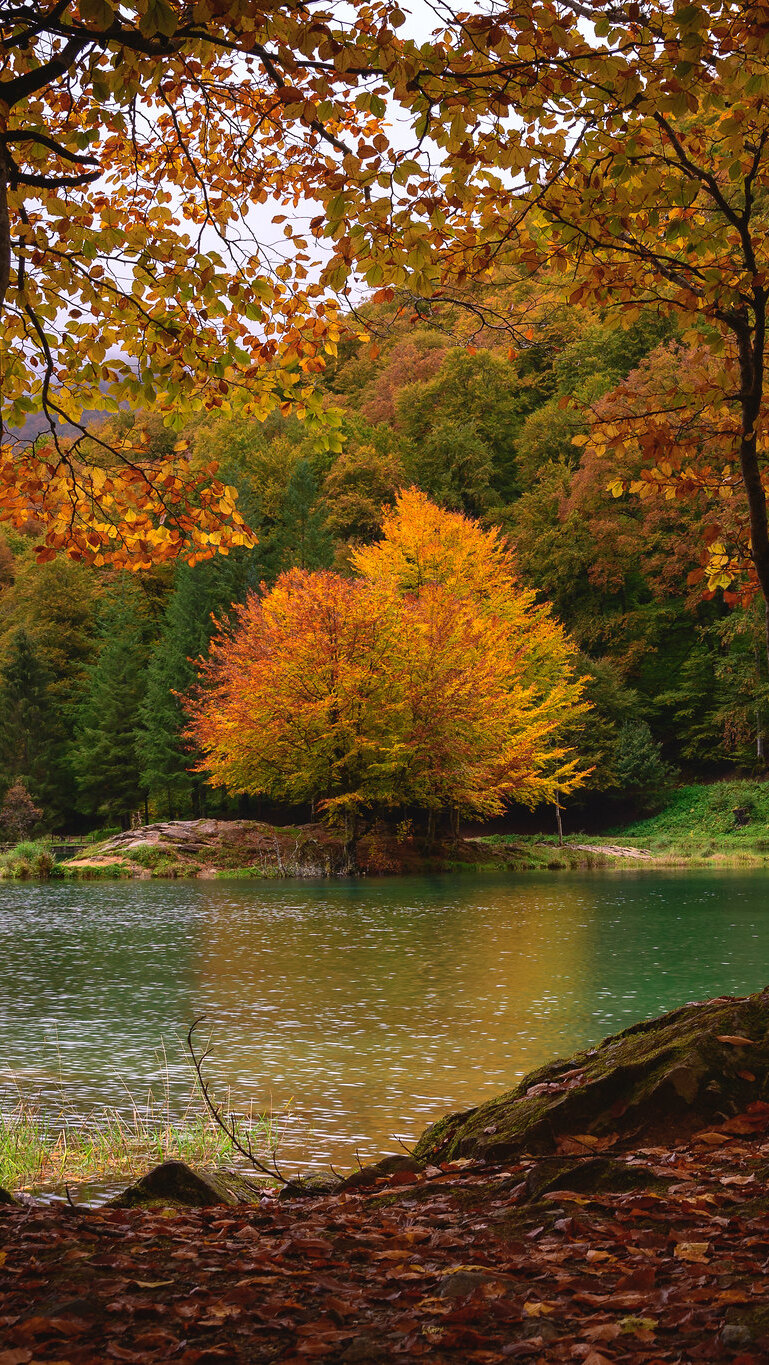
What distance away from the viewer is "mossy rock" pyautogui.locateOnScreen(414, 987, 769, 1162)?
444 cm

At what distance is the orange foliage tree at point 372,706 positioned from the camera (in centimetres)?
2741

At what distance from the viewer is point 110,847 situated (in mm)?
29594

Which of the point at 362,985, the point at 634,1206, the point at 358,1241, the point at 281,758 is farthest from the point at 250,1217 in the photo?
the point at 281,758

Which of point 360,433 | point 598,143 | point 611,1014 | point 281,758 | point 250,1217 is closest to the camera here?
point 250,1217

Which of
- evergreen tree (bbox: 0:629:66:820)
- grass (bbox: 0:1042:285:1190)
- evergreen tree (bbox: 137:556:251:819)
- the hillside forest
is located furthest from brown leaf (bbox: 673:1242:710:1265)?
evergreen tree (bbox: 0:629:66:820)

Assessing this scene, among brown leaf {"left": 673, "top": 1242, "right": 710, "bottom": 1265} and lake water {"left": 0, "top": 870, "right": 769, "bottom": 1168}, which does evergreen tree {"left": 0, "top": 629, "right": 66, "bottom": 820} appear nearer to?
lake water {"left": 0, "top": 870, "right": 769, "bottom": 1168}

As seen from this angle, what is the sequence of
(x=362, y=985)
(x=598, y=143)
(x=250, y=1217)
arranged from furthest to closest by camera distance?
1. (x=362, y=985)
2. (x=598, y=143)
3. (x=250, y=1217)

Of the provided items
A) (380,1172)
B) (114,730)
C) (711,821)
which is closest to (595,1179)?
(380,1172)

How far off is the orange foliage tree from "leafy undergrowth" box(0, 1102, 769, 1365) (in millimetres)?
22965

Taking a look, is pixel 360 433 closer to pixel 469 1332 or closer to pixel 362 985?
pixel 362 985

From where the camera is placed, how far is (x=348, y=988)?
11703mm

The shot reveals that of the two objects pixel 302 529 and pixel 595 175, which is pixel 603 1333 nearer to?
pixel 595 175

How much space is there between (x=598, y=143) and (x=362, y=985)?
30.0 ft

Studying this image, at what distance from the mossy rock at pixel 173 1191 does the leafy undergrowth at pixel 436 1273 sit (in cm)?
38
